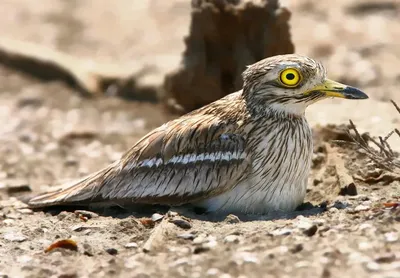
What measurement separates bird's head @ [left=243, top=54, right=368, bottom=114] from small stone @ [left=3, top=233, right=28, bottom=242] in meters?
1.97

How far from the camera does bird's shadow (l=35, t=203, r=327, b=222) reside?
653 cm

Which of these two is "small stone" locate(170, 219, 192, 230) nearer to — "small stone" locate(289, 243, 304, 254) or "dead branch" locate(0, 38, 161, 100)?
"small stone" locate(289, 243, 304, 254)

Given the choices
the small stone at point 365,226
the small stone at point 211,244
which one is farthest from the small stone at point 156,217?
the small stone at point 365,226

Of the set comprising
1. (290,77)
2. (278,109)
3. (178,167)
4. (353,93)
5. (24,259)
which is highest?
(290,77)

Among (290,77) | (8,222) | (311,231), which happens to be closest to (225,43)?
(290,77)

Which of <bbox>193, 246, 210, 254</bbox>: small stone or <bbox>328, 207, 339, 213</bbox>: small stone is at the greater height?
<bbox>328, 207, 339, 213</bbox>: small stone

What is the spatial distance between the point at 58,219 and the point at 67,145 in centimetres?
391

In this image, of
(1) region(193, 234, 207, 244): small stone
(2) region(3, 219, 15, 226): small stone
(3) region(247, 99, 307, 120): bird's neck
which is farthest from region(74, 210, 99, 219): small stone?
(3) region(247, 99, 307, 120): bird's neck

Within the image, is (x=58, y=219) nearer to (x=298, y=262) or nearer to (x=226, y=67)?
(x=298, y=262)

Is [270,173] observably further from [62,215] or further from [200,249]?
[62,215]

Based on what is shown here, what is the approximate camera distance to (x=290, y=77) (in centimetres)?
666

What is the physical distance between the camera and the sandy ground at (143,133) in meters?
5.43

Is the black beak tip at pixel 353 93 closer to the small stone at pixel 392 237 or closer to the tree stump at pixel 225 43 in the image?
the small stone at pixel 392 237

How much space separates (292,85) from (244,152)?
1.97 feet
